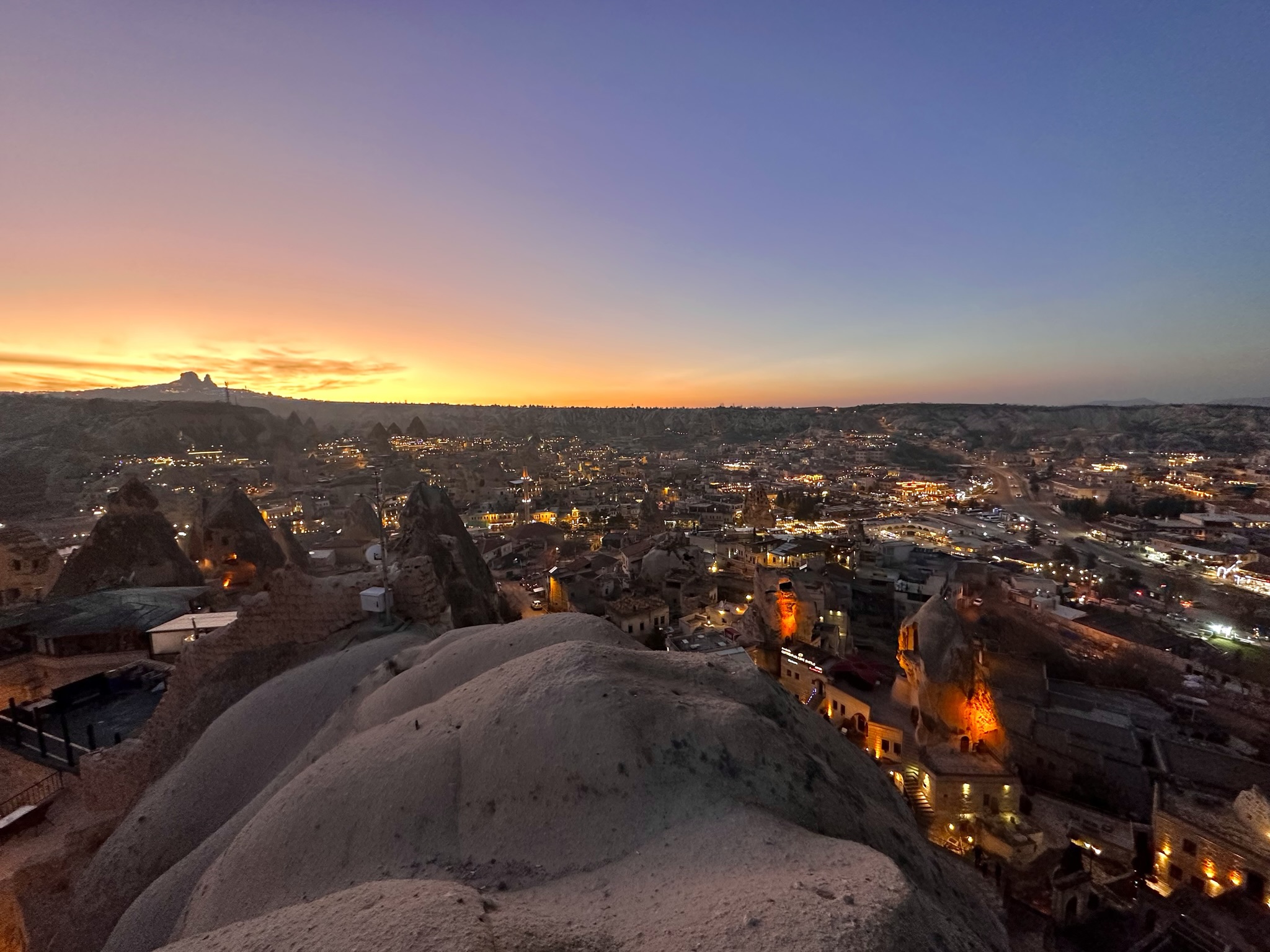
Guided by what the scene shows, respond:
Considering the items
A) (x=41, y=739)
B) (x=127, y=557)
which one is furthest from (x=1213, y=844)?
(x=127, y=557)

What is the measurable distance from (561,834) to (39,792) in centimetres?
1175

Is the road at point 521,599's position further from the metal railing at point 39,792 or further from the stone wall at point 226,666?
the metal railing at point 39,792

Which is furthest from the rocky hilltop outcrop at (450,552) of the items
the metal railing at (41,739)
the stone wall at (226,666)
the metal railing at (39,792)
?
the metal railing at (39,792)

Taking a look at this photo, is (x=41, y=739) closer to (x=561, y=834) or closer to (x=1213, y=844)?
(x=561, y=834)

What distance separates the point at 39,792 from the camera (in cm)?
1055

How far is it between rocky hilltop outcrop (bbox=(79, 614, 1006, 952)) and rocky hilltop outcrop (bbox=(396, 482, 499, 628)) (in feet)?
38.6

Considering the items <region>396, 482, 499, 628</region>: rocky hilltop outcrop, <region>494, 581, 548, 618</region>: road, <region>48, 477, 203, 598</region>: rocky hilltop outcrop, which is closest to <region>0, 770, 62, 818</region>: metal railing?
<region>396, 482, 499, 628</region>: rocky hilltop outcrop

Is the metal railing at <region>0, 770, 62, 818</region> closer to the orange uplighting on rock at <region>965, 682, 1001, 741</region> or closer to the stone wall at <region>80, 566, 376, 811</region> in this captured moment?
the stone wall at <region>80, 566, 376, 811</region>

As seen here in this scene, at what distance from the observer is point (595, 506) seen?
232 feet

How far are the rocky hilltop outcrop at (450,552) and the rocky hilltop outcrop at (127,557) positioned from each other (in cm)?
829

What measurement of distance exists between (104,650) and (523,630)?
1318 centimetres

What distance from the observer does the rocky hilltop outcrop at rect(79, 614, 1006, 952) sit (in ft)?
12.3

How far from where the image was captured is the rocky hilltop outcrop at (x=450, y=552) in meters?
22.0

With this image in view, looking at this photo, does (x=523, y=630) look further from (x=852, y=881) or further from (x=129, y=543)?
(x=129, y=543)
